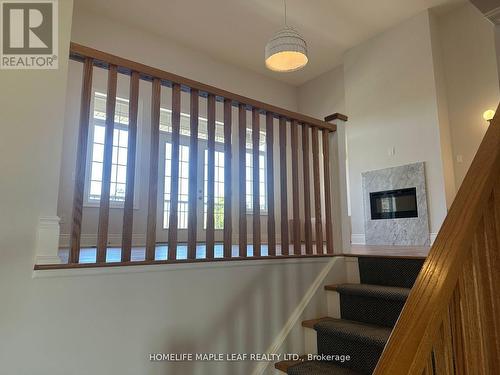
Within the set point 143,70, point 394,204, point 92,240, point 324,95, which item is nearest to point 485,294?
point 143,70

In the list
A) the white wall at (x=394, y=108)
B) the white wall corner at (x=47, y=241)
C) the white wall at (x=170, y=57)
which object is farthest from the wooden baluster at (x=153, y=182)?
the white wall at (x=394, y=108)

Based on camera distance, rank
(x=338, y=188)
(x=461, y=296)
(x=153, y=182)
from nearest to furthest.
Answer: (x=461, y=296) → (x=153, y=182) → (x=338, y=188)

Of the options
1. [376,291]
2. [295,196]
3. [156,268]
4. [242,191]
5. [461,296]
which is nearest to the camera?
[461,296]

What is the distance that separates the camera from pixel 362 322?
208 centimetres

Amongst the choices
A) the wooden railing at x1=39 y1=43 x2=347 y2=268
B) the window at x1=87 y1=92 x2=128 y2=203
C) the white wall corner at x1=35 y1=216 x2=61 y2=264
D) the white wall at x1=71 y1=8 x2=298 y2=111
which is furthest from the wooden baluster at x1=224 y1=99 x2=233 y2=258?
the white wall at x1=71 y1=8 x2=298 y2=111

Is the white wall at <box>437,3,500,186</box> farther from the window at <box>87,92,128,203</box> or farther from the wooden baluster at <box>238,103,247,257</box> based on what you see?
the window at <box>87,92,128,203</box>

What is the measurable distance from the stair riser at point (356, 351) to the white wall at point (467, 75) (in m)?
4.14

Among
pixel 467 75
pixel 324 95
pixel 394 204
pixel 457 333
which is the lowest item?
pixel 457 333

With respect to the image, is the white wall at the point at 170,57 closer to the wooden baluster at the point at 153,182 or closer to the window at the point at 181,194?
the window at the point at 181,194

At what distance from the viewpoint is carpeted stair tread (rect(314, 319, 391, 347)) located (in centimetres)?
174

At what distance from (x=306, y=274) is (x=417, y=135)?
13.0 ft

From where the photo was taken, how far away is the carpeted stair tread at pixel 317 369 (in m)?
1.80

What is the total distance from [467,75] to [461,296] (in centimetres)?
550

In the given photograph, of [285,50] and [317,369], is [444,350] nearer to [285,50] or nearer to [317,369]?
[317,369]
